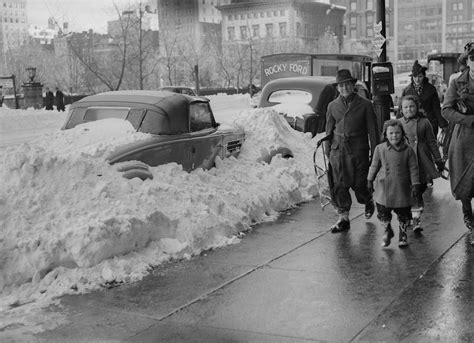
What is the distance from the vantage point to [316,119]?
1455 cm

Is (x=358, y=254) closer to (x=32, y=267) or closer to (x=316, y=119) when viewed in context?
(x=32, y=267)

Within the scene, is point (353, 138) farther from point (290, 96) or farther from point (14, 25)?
point (14, 25)

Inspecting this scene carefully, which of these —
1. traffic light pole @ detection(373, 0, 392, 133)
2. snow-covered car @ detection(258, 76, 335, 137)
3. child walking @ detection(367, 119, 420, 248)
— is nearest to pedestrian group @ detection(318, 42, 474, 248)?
child walking @ detection(367, 119, 420, 248)

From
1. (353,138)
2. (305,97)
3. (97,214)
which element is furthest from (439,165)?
(305,97)

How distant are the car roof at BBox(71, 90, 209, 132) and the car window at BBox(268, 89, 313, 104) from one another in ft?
19.4

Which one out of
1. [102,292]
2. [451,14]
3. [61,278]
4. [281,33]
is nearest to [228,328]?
[102,292]

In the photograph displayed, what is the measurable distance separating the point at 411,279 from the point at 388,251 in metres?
1.05

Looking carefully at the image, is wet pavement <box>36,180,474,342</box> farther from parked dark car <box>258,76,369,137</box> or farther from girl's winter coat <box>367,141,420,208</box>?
parked dark car <box>258,76,369,137</box>

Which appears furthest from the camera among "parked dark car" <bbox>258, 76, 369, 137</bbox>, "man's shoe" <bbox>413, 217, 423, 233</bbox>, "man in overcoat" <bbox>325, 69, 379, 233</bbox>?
"parked dark car" <bbox>258, 76, 369, 137</bbox>

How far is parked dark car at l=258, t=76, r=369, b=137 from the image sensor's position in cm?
1440

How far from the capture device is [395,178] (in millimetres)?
7074

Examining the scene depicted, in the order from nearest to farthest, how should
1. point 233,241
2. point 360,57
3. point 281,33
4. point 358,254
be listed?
point 358,254 → point 233,241 → point 360,57 → point 281,33

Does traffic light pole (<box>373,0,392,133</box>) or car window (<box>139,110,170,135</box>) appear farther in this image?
traffic light pole (<box>373,0,392,133</box>)

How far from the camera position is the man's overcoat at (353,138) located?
7820 mm
